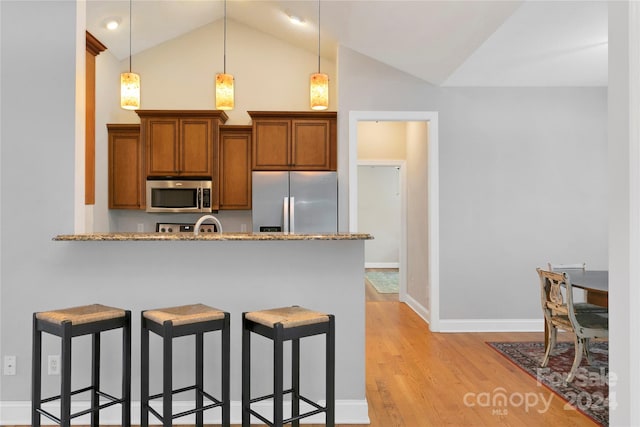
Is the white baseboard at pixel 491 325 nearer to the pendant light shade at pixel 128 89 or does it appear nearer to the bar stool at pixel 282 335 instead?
the bar stool at pixel 282 335

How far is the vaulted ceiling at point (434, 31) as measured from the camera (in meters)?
3.61

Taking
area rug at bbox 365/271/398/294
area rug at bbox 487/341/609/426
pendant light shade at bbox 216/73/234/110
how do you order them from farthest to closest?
area rug at bbox 365/271/398/294 < pendant light shade at bbox 216/73/234/110 < area rug at bbox 487/341/609/426

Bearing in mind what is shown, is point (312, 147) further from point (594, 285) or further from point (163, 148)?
point (594, 285)

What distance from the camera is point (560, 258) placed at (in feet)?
17.3

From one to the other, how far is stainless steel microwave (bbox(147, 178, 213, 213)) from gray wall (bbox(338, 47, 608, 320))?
1596mm

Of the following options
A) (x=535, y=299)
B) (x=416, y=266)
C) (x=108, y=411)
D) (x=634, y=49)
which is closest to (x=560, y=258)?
(x=535, y=299)

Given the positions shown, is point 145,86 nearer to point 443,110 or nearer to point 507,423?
point 443,110

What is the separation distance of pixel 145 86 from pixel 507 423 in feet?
17.6

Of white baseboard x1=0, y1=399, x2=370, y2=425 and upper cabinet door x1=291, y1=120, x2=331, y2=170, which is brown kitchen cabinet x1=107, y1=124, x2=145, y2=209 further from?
white baseboard x1=0, y1=399, x2=370, y2=425

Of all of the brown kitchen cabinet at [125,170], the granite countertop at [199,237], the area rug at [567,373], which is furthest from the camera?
the brown kitchen cabinet at [125,170]

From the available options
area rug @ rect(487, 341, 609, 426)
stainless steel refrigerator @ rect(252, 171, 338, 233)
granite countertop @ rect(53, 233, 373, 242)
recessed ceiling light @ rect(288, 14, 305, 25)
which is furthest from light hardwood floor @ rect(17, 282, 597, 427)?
recessed ceiling light @ rect(288, 14, 305, 25)

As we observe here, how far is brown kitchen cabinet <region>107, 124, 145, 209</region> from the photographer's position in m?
5.75

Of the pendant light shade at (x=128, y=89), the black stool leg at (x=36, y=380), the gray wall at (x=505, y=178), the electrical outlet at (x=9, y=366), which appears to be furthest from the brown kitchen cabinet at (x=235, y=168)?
the black stool leg at (x=36, y=380)

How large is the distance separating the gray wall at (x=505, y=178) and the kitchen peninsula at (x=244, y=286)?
2.49 m
